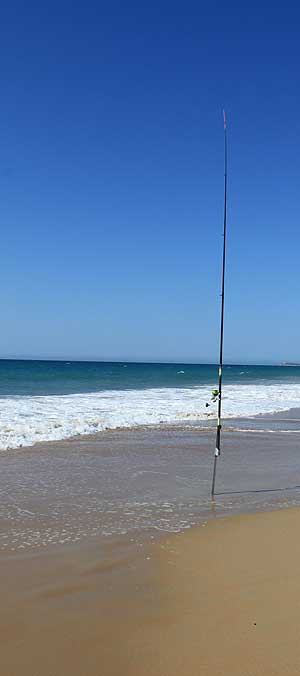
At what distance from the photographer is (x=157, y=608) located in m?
3.47

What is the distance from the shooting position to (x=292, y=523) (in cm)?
533

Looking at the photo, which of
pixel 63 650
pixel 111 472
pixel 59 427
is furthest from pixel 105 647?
pixel 59 427

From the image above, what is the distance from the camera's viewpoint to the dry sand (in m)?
2.84

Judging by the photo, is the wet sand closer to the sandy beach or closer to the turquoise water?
the sandy beach

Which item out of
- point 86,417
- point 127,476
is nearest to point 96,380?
point 86,417

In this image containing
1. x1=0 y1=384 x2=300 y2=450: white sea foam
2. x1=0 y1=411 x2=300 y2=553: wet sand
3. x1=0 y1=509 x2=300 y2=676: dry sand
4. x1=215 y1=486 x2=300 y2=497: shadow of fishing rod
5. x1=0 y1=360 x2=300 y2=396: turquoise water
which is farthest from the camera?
x1=0 y1=360 x2=300 y2=396: turquoise water

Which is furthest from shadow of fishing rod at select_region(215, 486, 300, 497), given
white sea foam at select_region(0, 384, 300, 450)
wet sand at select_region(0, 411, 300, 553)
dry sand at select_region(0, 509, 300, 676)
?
white sea foam at select_region(0, 384, 300, 450)

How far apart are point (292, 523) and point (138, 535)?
1.59 m

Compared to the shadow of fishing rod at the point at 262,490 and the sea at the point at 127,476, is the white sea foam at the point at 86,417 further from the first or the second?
the shadow of fishing rod at the point at 262,490

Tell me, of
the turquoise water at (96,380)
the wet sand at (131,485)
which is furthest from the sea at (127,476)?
the turquoise water at (96,380)

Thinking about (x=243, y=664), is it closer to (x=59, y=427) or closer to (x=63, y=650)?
(x=63, y=650)

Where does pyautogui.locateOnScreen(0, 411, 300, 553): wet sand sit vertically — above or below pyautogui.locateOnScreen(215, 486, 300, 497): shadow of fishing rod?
below

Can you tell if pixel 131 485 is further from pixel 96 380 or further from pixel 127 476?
pixel 96 380

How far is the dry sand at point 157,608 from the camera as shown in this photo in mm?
2840
